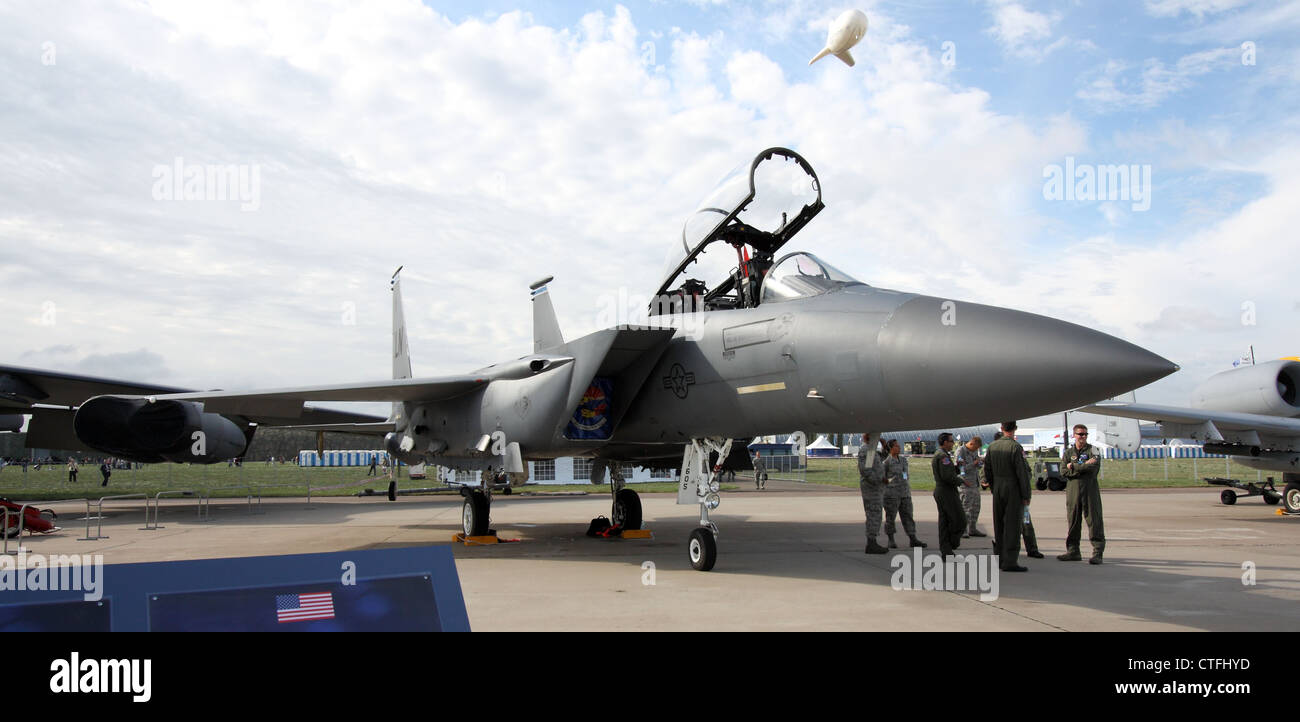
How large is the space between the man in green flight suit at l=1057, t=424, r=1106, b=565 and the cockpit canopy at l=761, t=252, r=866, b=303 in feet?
12.5

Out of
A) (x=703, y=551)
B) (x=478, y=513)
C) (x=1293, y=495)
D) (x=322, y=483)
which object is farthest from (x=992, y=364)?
(x=322, y=483)

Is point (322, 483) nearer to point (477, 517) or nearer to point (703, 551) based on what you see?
point (477, 517)

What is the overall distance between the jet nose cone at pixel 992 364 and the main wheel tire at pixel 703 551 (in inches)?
100

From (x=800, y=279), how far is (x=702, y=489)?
2215 mm

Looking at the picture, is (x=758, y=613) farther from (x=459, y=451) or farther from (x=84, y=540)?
(x=84, y=540)

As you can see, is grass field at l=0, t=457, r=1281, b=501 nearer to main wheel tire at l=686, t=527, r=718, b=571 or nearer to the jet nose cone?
main wheel tire at l=686, t=527, r=718, b=571

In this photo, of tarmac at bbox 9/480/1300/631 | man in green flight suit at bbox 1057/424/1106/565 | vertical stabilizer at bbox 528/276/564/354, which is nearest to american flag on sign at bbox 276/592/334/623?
tarmac at bbox 9/480/1300/631

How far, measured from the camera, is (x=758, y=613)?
5.38 m

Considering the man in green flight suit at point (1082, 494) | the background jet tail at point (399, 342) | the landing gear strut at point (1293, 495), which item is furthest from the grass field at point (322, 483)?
the man in green flight suit at point (1082, 494)

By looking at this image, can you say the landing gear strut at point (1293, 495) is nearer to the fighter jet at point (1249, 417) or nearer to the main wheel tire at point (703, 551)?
the fighter jet at point (1249, 417)

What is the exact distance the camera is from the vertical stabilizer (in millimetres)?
11969
